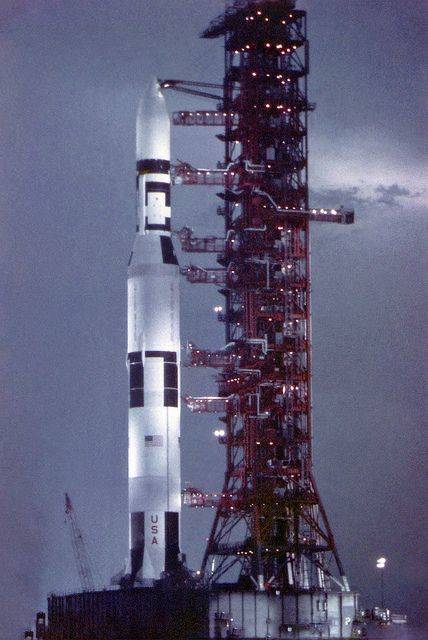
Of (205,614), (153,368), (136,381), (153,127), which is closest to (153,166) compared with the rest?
(153,127)

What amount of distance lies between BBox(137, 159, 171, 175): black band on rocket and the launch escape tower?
2.10 meters

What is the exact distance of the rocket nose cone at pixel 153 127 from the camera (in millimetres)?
110438

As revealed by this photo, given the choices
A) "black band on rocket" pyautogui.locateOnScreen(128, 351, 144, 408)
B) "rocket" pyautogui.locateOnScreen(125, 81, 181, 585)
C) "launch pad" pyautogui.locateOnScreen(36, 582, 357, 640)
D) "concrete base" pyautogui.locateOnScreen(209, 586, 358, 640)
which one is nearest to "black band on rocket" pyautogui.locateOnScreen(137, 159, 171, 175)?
"rocket" pyautogui.locateOnScreen(125, 81, 181, 585)

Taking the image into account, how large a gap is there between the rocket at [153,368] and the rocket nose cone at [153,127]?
53mm

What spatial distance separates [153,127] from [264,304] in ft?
39.4

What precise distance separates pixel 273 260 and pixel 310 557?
16.5 metres

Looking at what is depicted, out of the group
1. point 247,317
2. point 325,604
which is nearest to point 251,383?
point 247,317

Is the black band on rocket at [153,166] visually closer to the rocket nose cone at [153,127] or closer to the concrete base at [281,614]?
the rocket nose cone at [153,127]

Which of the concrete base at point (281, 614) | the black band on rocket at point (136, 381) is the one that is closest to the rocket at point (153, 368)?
the black band on rocket at point (136, 381)

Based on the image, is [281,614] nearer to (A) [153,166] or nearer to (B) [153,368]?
(B) [153,368]

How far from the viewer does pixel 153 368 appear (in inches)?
4242

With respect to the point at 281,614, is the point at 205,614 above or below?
below

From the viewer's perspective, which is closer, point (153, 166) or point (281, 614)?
point (281, 614)

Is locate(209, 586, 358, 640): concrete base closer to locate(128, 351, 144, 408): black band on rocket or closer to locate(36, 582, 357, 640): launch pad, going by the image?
locate(36, 582, 357, 640): launch pad
